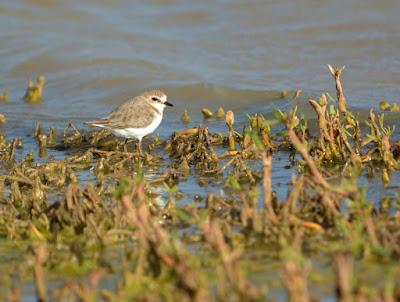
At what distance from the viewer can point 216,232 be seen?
442cm

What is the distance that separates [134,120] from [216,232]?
5302 millimetres

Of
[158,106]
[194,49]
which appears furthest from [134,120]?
[194,49]

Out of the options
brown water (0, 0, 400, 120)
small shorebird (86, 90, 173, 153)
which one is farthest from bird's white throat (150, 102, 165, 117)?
brown water (0, 0, 400, 120)

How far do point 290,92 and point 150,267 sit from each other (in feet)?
22.9

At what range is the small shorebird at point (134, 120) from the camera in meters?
9.50

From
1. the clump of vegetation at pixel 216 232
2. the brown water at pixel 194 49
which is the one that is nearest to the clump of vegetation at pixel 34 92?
the brown water at pixel 194 49

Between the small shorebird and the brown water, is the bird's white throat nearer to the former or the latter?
the small shorebird

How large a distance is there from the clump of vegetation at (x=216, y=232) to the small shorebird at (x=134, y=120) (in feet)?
4.63

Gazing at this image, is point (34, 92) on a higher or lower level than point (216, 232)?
higher

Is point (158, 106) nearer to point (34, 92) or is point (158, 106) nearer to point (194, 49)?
point (34, 92)

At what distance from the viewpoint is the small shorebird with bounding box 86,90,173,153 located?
950cm

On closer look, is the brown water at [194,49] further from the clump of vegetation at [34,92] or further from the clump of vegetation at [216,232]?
the clump of vegetation at [216,232]

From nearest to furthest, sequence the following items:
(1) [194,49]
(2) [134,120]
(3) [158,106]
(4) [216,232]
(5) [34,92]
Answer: (4) [216,232]
(2) [134,120]
(3) [158,106]
(5) [34,92]
(1) [194,49]

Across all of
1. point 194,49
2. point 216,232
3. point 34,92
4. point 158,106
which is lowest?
point 216,232
